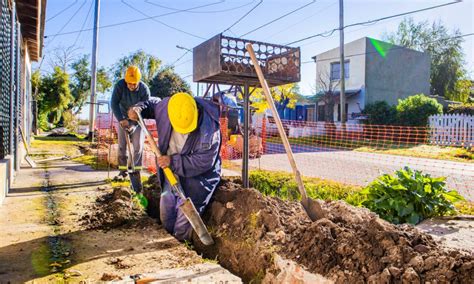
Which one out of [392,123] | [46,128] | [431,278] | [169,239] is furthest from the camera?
[46,128]

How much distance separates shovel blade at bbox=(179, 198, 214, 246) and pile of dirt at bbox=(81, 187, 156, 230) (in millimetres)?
583

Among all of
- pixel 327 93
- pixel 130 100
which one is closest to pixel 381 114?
pixel 327 93

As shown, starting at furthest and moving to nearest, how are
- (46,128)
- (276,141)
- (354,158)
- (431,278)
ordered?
(46,128) → (276,141) → (354,158) → (431,278)

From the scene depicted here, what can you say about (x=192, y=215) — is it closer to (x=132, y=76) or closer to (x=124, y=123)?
(x=124, y=123)

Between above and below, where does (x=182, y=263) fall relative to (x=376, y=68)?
below

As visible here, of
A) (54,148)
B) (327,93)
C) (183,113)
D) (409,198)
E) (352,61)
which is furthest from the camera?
(327,93)

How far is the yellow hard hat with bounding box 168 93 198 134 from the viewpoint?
3072 millimetres

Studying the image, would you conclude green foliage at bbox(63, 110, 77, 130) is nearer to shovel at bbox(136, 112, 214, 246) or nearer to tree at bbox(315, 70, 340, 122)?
tree at bbox(315, 70, 340, 122)

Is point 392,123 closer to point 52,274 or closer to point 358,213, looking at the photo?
point 358,213

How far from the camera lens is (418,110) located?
1922 cm

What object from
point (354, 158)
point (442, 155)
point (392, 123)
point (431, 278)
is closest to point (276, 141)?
point (354, 158)

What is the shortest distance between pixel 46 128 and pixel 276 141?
1047 inches

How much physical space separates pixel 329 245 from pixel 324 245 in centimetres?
3

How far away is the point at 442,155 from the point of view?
12.7 metres
